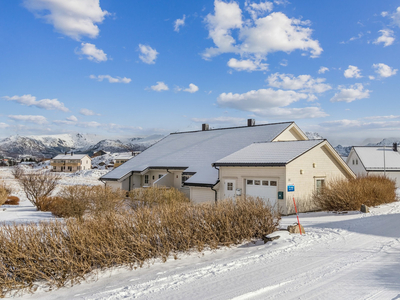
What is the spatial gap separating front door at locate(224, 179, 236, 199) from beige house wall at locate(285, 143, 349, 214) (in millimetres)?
3436

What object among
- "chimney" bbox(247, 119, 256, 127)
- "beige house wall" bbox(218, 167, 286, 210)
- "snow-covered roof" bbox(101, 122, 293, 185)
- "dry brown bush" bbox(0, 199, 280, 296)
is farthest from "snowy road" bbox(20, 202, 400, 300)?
"chimney" bbox(247, 119, 256, 127)

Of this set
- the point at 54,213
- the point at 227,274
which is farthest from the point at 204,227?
the point at 54,213

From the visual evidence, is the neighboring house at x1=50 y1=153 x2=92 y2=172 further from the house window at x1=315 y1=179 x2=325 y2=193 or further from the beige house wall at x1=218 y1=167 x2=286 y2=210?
the house window at x1=315 y1=179 x2=325 y2=193

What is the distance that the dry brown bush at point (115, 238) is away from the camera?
24.2 ft

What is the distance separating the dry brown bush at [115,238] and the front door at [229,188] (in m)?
8.01

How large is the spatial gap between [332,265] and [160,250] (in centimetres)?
448

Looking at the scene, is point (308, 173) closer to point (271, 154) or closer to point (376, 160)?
point (271, 154)

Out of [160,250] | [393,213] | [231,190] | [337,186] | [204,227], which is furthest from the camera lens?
[231,190]

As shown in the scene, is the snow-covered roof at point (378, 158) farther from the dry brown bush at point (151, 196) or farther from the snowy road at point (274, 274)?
the snowy road at point (274, 274)

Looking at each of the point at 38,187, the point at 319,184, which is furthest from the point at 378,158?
the point at 38,187

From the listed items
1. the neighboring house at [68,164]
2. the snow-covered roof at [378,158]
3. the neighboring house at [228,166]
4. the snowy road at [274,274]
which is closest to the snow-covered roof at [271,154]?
the neighboring house at [228,166]

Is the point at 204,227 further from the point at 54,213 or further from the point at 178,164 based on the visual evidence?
the point at 178,164

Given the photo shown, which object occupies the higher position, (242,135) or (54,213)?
(242,135)

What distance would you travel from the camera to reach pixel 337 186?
55.6 feet
